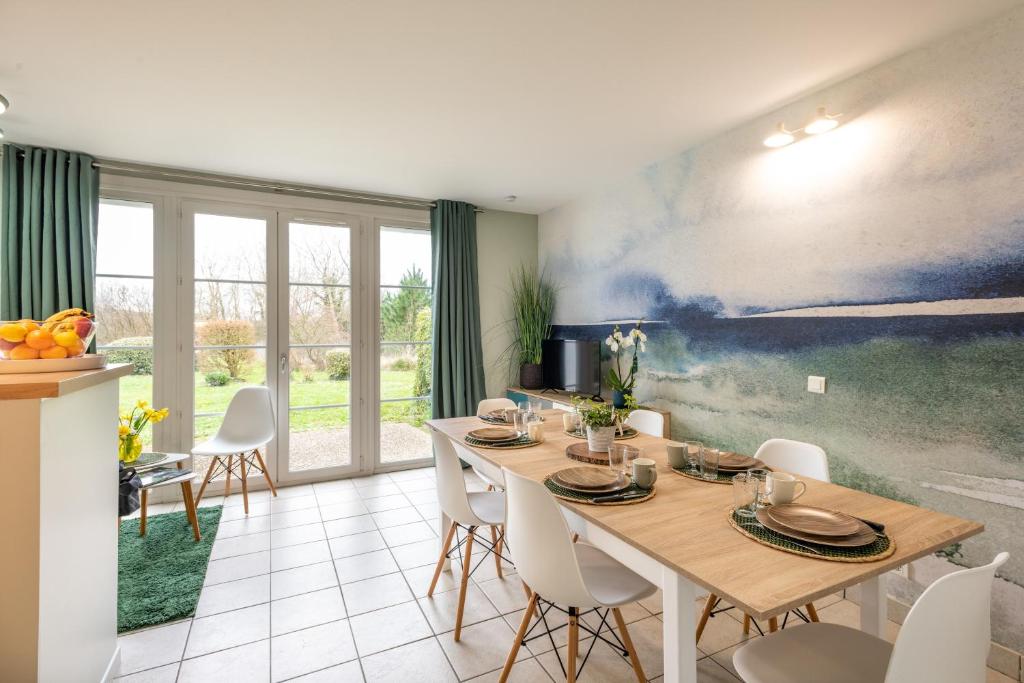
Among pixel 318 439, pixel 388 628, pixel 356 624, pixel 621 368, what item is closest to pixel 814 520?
pixel 388 628

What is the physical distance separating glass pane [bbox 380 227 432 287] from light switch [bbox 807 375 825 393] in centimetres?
334

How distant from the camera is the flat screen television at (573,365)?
3.94m

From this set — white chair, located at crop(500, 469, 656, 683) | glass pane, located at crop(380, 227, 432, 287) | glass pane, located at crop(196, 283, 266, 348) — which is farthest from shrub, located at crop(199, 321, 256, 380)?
white chair, located at crop(500, 469, 656, 683)

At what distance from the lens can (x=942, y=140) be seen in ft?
6.64

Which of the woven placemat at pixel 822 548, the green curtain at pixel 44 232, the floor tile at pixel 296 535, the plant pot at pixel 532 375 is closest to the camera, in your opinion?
the woven placemat at pixel 822 548

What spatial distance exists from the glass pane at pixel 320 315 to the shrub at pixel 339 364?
0.37ft

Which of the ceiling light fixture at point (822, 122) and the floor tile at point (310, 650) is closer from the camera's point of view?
the floor tile at point (310, 650)

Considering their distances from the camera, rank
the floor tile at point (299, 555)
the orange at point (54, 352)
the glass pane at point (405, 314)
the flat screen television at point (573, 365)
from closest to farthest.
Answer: the orange at point (54, 352) < the floor tile at point (299, 555) < the flat screen television at point (573, 365) < the glass pane at point (405, 314)

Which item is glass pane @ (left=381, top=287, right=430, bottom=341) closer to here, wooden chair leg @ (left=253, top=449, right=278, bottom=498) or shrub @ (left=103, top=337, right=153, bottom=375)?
wooden chair leg @ (left=253, top=449, right=278, bottom=498)

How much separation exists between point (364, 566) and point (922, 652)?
2529 millimetres

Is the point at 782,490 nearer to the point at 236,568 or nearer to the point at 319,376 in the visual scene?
the point at 236,568

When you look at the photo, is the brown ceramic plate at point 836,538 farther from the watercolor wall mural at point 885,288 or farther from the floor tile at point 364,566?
the floor tile at point 364,566

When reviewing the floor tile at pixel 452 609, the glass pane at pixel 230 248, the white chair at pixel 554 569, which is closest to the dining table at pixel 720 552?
the white chair at pixel 554 569

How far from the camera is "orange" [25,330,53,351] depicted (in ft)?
4.85
